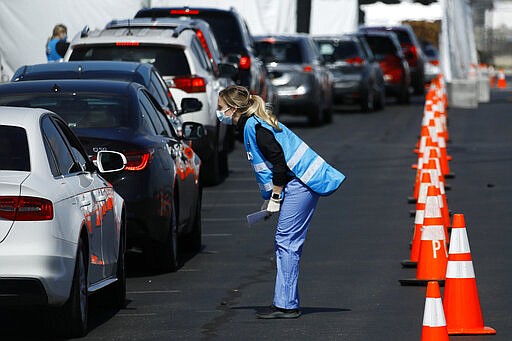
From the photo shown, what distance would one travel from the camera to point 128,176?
11633 millimetres

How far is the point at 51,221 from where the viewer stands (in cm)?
849

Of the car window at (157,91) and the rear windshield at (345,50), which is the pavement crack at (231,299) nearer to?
the car window at (157,91)

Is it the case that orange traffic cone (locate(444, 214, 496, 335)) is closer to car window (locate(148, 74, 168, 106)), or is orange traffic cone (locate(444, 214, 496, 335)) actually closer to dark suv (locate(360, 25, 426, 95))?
car window (locate(148, 74, 168, 106))

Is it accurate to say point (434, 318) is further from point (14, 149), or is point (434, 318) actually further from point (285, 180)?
point (14, 149)

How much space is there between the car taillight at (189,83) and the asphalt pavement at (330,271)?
121cm

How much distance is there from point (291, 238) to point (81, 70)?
200 inches

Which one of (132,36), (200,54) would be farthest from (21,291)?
(200,54)

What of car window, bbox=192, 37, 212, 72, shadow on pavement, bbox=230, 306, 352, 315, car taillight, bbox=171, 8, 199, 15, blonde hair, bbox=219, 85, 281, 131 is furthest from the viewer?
car taillight, bbox=171, 8, 199, 15

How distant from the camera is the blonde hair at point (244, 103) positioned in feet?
32.6

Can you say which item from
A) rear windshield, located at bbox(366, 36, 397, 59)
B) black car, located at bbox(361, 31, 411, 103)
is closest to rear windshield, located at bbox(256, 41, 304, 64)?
black car, located at bbox(361, 31, 411, 103)

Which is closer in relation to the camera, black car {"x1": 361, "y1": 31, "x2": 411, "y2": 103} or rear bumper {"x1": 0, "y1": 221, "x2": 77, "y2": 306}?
rear bumper {"x1": 0, "y1": 221, "x2": 77, "y2": 306}

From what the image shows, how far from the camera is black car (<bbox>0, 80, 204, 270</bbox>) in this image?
38.2 feet

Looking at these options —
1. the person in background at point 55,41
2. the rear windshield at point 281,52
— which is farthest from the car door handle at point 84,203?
the rear windshield at point 281,52

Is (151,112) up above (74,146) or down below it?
below
